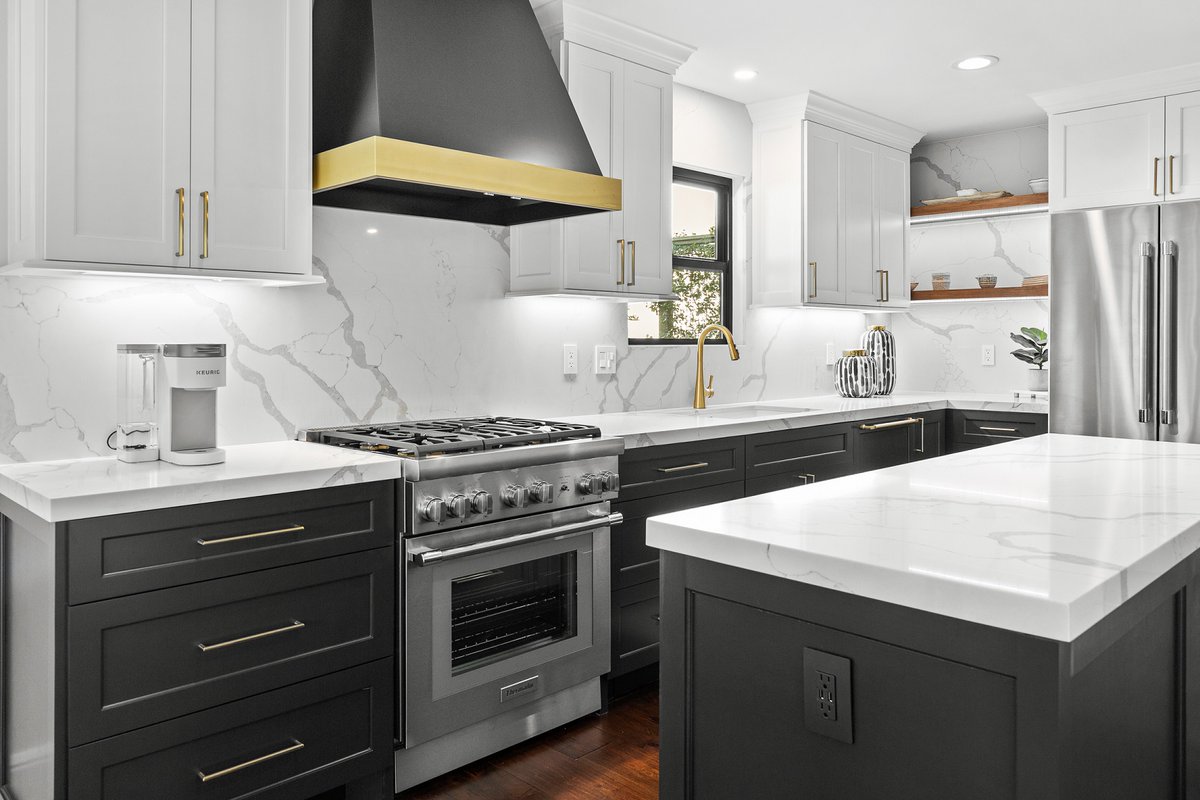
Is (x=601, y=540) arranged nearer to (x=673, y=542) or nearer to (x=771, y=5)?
(x=673, y=542)

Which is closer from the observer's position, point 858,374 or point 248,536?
point 248,536

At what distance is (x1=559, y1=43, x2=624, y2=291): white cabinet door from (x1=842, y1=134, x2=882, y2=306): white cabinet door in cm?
164

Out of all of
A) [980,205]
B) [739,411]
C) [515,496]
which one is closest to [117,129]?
[515,496]

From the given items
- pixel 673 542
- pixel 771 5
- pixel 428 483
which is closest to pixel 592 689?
pixel 428 483

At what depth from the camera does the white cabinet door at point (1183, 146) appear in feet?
13.0

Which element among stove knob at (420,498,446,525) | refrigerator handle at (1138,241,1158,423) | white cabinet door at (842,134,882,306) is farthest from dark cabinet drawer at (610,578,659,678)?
refrigerator handle at (1138,241,1158,423)

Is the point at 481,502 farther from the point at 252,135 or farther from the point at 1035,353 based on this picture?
the point at 1035,353

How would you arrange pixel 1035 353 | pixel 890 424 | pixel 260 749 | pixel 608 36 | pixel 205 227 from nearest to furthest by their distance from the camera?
pixel 260 749 → pixel 205 227 → pixel 608 36 → pixel 890 424 → pixel 1035 353

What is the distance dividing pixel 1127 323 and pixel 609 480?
2773 millimetres

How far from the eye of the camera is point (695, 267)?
14.0ft

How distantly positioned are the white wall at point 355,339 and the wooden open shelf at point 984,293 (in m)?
1.57

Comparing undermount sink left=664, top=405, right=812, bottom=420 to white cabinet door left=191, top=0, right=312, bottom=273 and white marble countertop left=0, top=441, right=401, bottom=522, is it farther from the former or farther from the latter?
white cabinet door left=191, top=0, right=312, bottom=273

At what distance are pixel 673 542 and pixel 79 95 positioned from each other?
170cm

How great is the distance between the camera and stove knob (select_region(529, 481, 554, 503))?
261cm
